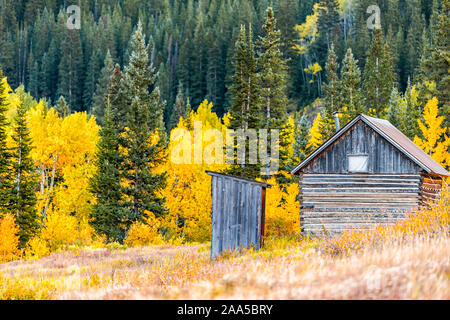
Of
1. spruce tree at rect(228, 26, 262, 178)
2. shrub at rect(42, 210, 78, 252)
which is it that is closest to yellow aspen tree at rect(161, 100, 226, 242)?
spruce tree at rect(228, 26, 262, 178)

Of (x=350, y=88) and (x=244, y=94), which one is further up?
(x=350, y=88)

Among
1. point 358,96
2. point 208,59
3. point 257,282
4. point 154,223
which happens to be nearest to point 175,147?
point 154,223

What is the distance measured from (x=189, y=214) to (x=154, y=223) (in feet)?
15.0

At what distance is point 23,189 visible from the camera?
33.0 metres

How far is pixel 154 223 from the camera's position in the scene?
32.4m

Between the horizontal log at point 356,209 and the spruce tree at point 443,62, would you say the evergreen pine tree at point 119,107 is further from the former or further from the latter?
the spruce tree at point 443,62

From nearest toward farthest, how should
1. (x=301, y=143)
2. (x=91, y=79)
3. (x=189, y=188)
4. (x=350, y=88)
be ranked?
(x=189, y=188), (x=301, y=143), (x=350, y=88), (x=91, y=79)

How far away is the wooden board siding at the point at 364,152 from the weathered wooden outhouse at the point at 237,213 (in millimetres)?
7036

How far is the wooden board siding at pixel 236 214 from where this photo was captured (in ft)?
54.9

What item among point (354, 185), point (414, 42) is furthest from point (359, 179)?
point (414, 42)

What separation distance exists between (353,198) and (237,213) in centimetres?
839

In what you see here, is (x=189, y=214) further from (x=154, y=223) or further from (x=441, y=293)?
(x=441, y=293)

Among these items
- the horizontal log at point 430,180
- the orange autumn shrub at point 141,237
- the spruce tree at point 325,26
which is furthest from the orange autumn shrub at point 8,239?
the spruce tree at point 325,26

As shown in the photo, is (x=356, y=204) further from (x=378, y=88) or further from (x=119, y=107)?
(x=378, y=88)
